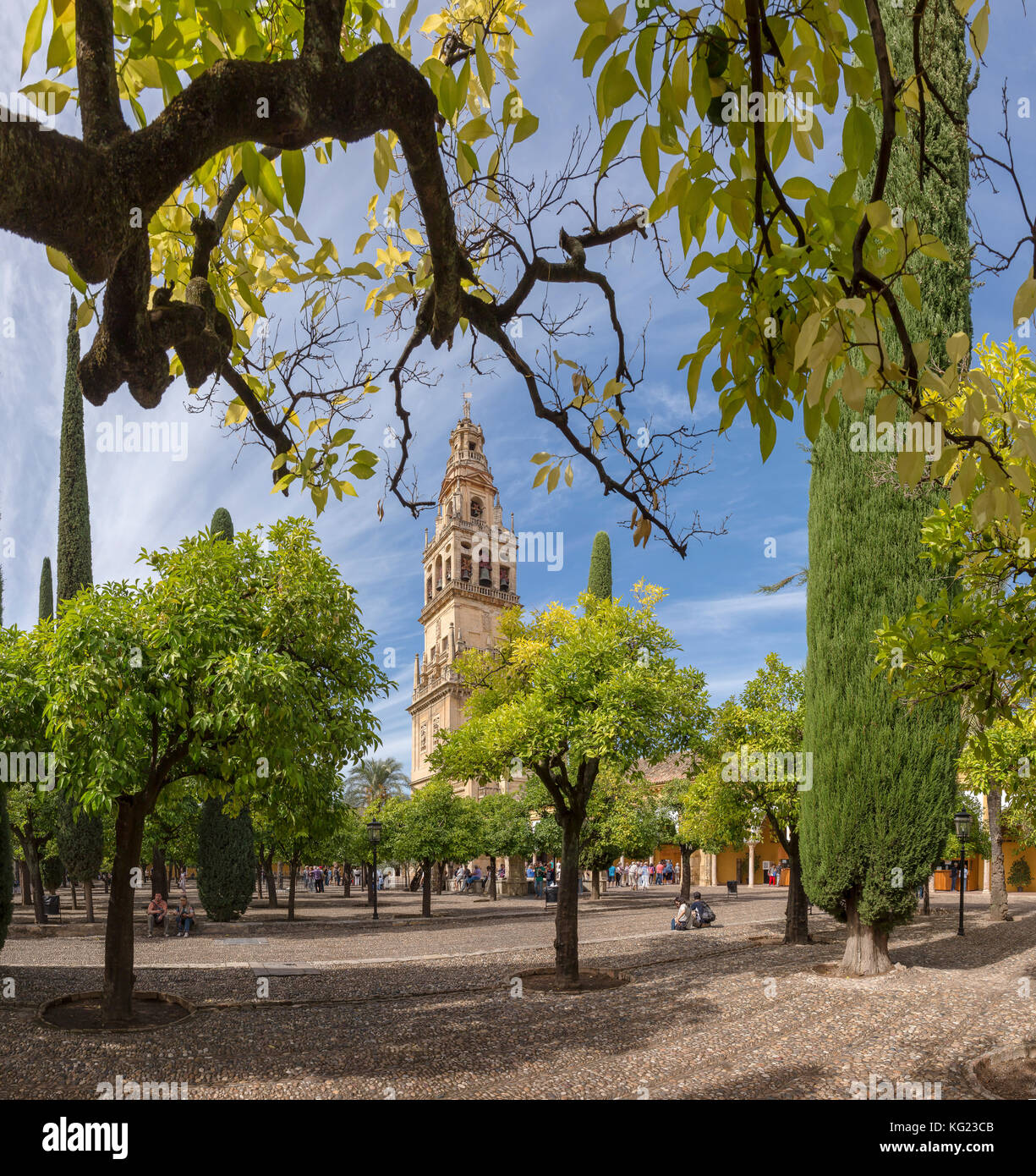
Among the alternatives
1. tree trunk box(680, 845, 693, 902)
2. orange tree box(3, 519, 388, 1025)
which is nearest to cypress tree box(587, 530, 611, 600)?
tree trunk box(680, 845, 693, 902)

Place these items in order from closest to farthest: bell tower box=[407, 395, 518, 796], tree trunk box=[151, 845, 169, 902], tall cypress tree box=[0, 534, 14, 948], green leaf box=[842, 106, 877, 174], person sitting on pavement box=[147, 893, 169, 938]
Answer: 1. green leaf box=[842, 106, 877, 174]
2. tall cypress tree box=[0, 534, 14, 948]
3. person sitting on pavement box=[147, 893, 169, 938]
4. tree trunk box=[151, 845, 169, 902]
5. bell tower box=[407, 395, 518, 796]

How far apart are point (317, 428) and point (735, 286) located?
258 centimetres

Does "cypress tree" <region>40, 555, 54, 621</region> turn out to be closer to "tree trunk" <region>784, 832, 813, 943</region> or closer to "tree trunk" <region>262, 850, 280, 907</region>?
"tree trunk" <region>262, 850, 280, 907</region>

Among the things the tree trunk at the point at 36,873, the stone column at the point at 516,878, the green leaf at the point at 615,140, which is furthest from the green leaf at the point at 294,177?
the stone column at the point at 516,878

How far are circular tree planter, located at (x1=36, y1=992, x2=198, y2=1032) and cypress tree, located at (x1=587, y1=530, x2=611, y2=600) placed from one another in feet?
97.8

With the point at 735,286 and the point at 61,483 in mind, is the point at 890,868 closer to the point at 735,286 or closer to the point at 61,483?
the point at 735,286

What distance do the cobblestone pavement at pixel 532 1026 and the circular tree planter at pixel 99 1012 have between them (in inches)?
9.7

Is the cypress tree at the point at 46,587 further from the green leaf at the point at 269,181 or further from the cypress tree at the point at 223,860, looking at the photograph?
the green leaf at the point at 269,181

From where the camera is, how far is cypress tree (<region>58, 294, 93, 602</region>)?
23.2m

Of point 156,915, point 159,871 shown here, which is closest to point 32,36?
point 156,915

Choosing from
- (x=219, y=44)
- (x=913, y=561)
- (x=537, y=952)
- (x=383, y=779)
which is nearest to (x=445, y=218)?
(x=219, y=44)

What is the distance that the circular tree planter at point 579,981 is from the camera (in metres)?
12.7

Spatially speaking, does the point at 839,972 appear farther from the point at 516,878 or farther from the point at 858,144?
the point at 516,878

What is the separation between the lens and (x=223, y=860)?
24.5m
